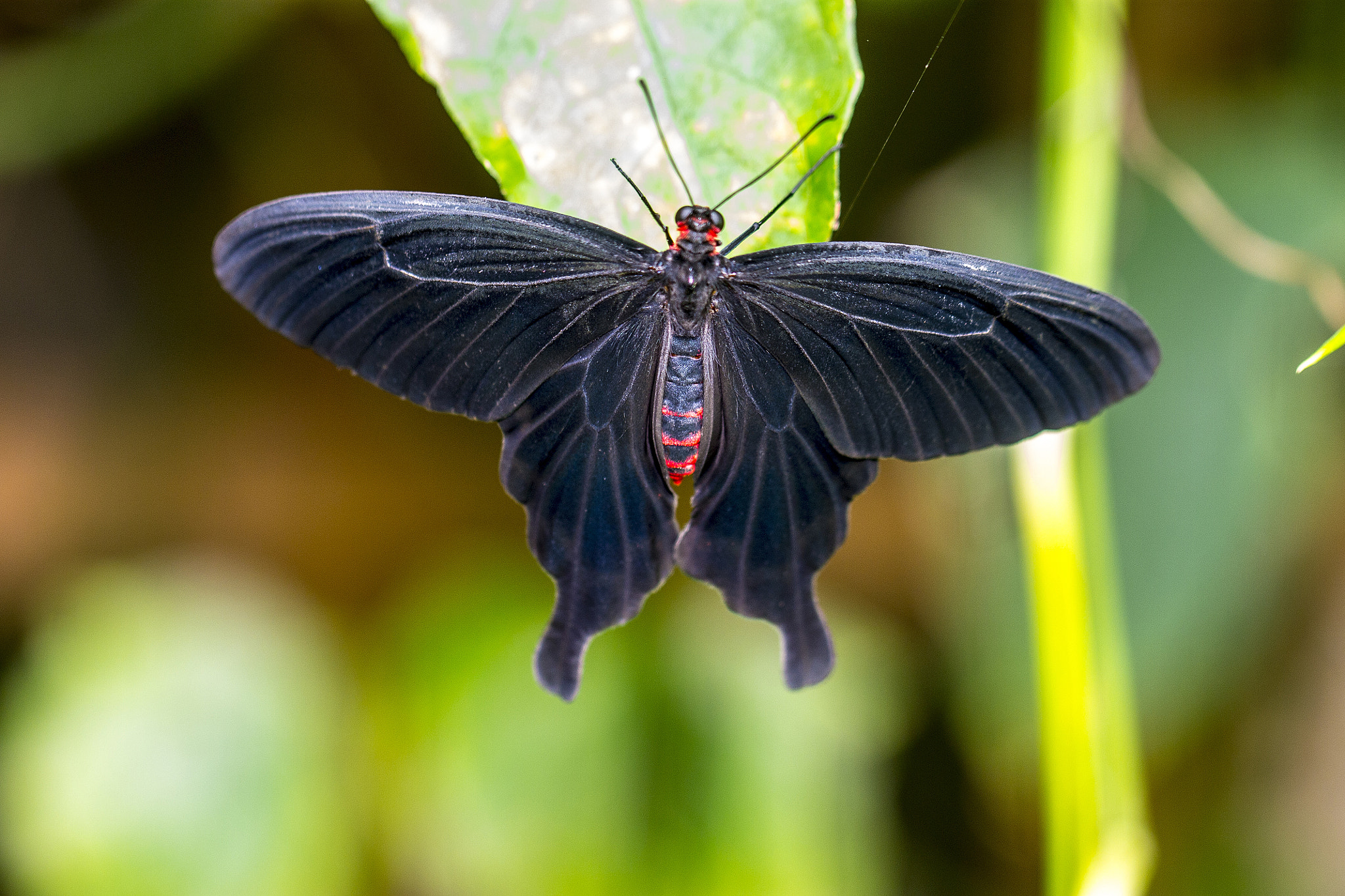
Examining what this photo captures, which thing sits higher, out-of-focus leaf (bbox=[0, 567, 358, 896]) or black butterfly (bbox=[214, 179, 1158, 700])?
black butterfly (bbox=[214, 179, 1158, 700])

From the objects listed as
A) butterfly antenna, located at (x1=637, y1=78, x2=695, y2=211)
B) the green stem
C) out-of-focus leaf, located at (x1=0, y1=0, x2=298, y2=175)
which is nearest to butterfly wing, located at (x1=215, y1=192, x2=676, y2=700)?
butterfly antenna, located at (x1=637, y1=78, x2=695, y2=211)

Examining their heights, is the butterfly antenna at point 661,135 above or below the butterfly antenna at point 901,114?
below

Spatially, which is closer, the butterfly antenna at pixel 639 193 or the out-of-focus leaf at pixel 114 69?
the butterfly antenna at pixel 639 193

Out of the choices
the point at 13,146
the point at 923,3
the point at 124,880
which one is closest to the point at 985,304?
the point at 923,3

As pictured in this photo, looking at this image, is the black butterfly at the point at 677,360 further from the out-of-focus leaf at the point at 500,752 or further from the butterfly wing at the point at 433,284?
the out-of-focus leaf at the point at 500,752

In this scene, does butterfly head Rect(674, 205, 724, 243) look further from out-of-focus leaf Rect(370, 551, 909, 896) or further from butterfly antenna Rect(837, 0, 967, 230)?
out-of-focus leaf Rect(370, 551, 909, 896)

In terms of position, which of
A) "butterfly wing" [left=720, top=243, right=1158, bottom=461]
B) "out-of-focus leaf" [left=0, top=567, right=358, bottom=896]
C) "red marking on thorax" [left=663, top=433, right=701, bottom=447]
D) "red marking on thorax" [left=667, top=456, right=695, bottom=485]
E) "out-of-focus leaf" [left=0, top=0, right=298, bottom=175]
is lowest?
"out-of-focus leaf" [left=0, top=567, right=358, bottom=896]

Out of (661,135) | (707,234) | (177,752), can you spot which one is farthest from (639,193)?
(177,752)

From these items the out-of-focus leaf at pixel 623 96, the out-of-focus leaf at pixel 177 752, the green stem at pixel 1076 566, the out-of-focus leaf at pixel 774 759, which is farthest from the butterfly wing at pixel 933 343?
the out-of-focus leaf at pixel 177 752
